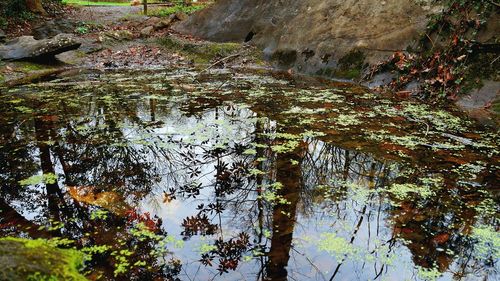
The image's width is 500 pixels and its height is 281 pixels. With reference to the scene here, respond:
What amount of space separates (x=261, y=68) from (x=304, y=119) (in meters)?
5.92

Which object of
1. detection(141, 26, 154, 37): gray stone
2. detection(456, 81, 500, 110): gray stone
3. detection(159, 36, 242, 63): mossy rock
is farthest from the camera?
detection(141, 26, 154, 37): gray stone

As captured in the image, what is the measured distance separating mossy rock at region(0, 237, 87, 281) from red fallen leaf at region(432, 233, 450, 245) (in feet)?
7.74

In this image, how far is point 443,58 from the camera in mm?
6992

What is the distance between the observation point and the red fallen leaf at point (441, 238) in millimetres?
2623

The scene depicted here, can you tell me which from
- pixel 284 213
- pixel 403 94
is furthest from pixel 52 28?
pixel 284 213

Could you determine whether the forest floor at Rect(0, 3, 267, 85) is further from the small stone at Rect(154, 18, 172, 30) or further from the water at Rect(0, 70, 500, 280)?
the water at Rect(0, 70, 500, 280)

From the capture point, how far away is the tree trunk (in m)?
16.6

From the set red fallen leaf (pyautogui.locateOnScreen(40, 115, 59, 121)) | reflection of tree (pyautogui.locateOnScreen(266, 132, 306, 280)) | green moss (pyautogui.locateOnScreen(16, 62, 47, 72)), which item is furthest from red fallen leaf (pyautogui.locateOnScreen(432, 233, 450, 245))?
green moss (pyautogui.locateOnScreen(16, 62, 47, 72))

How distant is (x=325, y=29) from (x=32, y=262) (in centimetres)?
965

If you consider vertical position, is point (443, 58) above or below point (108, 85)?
above

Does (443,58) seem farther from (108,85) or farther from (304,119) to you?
(108,85)

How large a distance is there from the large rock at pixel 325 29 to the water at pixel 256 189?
9.17ft

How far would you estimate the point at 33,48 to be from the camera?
1042 centimetres

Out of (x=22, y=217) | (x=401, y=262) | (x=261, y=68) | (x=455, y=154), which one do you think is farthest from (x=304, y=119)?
(x=261, y=68)
